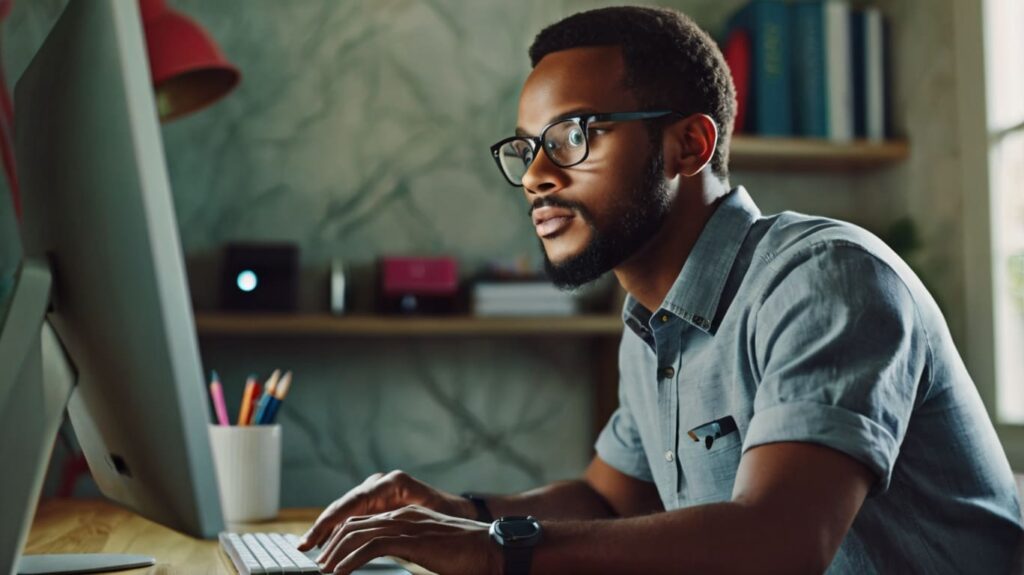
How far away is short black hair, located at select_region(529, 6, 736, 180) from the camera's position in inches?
Result: 45.8

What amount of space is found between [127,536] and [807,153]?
177 cm

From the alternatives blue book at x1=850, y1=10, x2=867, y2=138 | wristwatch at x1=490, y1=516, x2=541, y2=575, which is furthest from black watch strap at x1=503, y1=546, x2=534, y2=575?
blue book at x1=850, y1=10, x2=867, y2=138

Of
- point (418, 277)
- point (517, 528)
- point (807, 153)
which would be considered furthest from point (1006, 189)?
point (517, 528)

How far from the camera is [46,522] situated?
136 centimetres

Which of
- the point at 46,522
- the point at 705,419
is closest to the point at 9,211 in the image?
the point at 46,522

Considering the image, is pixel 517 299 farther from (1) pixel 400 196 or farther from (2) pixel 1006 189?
(2) pixel 1006 189

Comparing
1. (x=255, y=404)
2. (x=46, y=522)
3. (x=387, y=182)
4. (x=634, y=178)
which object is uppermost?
(x=387, y=182)

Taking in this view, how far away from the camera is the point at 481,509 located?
1.17 meters

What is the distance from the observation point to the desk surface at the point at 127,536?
99cm

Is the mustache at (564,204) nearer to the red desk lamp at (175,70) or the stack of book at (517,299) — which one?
the red desk lamp at (175,70)

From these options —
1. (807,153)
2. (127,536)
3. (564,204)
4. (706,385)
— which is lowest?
(127,536)

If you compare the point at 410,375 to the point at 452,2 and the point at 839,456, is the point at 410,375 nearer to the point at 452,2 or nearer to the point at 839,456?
the point at 452,2

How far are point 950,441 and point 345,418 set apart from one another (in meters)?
1.63

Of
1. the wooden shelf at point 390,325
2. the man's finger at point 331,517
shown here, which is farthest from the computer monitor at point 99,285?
the wooden shelf at point 390,325
